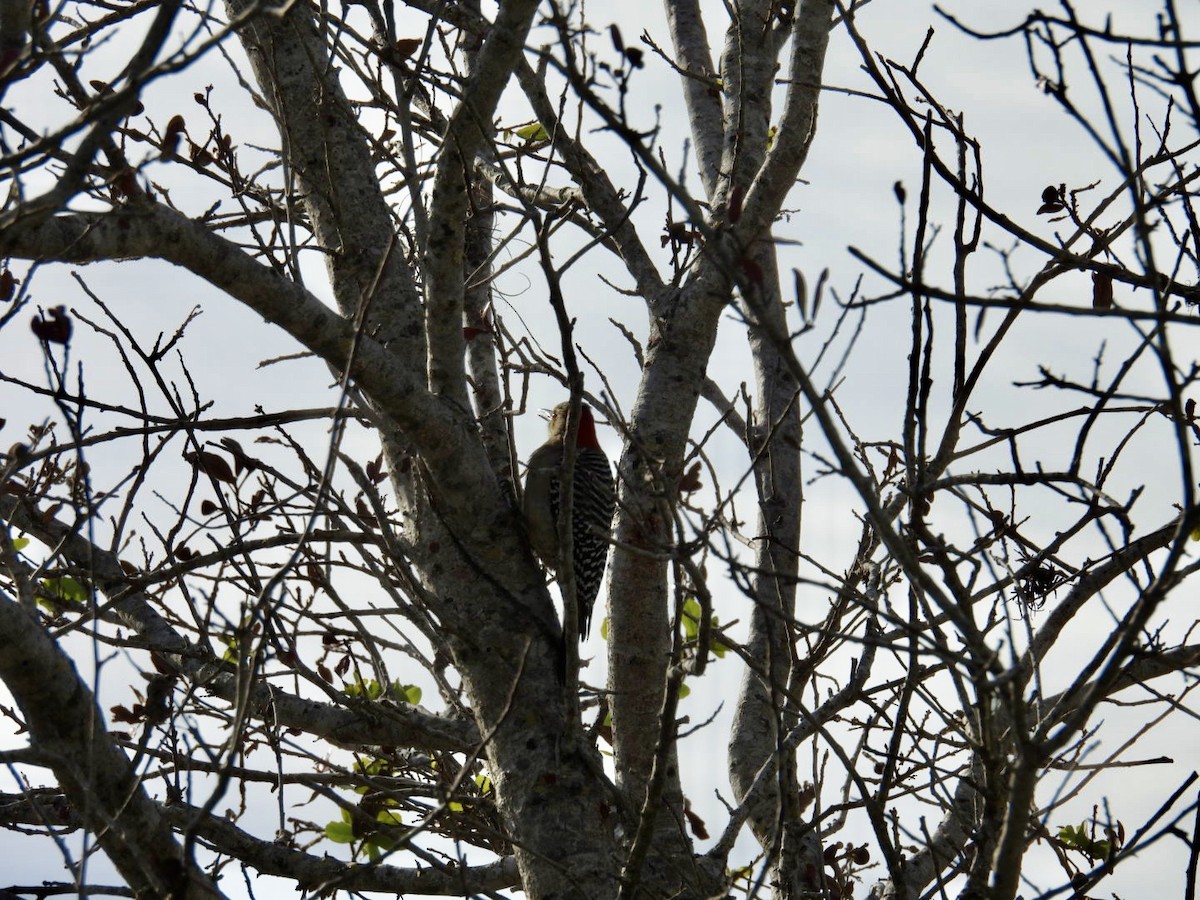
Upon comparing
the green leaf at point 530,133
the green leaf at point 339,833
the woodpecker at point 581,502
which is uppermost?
the green leaf at point 530,133

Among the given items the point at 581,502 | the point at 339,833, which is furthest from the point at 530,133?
the point at 339,833

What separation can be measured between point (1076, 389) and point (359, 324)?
5.46 feet

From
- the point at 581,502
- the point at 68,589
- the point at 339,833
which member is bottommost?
the point at 339,833

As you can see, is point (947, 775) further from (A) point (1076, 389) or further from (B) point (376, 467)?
(B) point (376, 467)

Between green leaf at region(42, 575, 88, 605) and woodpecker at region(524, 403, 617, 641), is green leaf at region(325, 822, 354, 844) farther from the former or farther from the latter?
woodpecker at region(524, 403, 617, 641)

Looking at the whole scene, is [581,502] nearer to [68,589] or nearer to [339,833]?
[339,833]

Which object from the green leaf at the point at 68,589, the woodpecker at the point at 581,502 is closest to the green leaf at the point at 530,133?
the woodpecker at the point at 581,502

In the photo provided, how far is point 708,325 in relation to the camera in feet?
16.2

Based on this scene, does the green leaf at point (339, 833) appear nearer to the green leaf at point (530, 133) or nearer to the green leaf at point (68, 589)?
the green leaf at point (68, 589)

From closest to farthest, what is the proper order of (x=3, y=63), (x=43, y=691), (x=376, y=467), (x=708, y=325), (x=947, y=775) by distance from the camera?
(x=3, y=63) < (x=43, y=691) < (x=947, y=775) < (x=708, y=325) < (x=376, y=467)

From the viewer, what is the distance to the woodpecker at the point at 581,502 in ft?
22.8

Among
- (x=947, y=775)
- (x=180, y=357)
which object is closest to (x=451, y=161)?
(x=180, y=357)

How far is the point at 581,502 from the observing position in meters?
7.79

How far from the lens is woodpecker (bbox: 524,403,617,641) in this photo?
696cm
